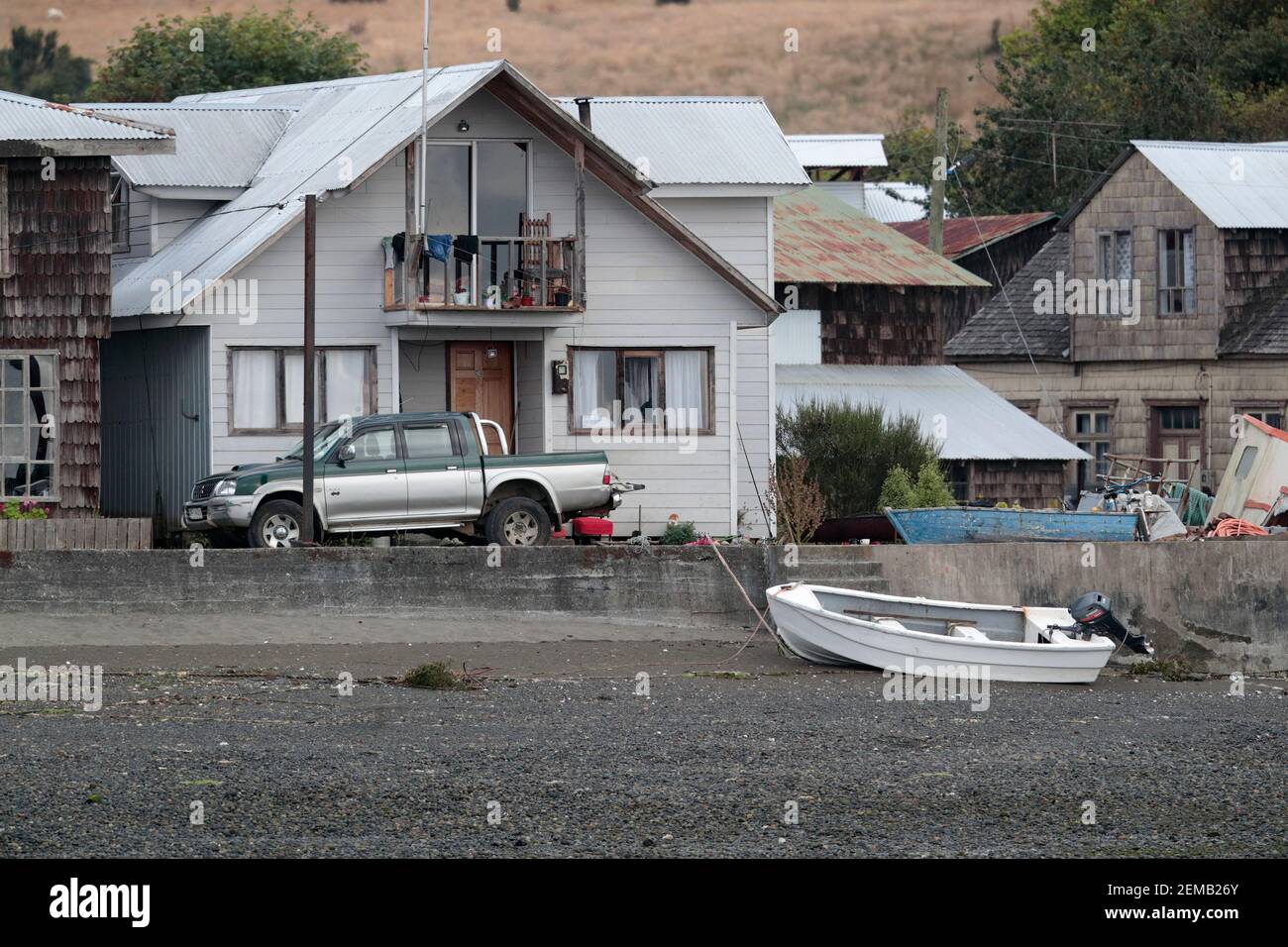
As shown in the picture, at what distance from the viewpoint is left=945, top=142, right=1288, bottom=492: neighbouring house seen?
41.7m

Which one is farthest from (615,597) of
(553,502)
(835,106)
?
(835,106)

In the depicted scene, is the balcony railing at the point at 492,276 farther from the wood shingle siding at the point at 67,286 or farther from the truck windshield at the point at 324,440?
the wood shingle siding at the point at 67,286

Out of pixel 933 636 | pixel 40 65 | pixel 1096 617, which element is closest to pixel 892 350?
pixel 1096 617

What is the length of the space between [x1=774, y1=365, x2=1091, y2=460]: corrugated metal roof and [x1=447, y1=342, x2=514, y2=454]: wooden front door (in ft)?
28.6

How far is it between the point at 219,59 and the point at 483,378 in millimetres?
41527

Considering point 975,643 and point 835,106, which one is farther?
point 835,106

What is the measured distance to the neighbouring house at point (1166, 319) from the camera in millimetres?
41688

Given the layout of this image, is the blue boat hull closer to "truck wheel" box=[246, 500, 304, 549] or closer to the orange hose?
the orange hose

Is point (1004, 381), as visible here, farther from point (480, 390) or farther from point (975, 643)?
point (975, 643)

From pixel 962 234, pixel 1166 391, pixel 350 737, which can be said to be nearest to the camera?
pixel 350 737

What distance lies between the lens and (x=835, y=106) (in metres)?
146

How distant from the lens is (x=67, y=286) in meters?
26.9

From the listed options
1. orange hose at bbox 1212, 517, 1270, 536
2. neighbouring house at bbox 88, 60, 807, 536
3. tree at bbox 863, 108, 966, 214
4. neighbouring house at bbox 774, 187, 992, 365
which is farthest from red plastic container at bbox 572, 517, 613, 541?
tree at bbox 863, 108, 966, 214

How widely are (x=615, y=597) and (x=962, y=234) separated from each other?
106ft
